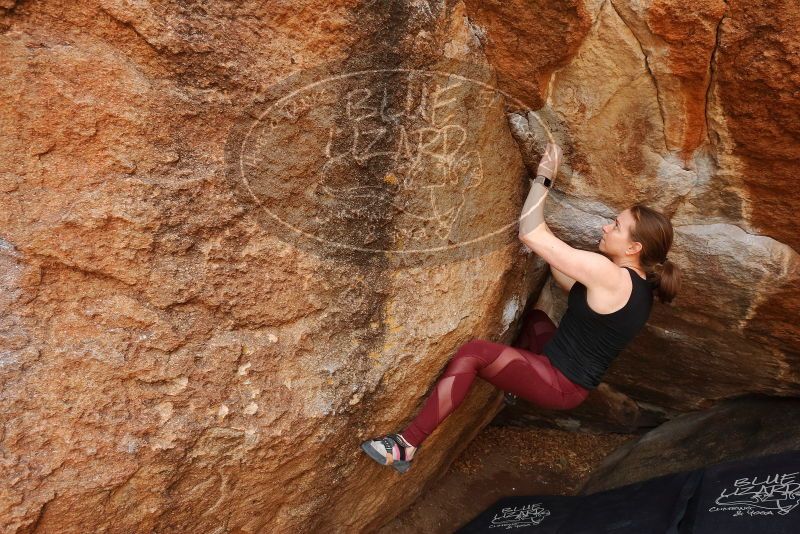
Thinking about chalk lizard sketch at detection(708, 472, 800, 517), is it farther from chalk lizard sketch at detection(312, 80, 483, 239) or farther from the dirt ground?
chalk lizard sketch at detection(312, 80, 483, 239)

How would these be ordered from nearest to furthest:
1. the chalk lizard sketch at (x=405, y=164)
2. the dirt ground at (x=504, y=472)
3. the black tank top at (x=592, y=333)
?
the chalk lizard sketch at (x=405, y=164), the black tank top at (x=592, y=333), the dirt ground at (x=504, y=472)

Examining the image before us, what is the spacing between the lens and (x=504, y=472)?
3.46 meters

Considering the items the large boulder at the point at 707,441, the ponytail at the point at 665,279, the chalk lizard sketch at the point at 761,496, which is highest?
the ponytail at the point at 665,279

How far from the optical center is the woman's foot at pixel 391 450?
2.33m

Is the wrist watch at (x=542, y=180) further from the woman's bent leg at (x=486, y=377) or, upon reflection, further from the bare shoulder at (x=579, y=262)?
the woman's bent leg at (x=486, y=377)

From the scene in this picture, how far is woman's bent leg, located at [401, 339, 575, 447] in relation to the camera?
2.34 meters

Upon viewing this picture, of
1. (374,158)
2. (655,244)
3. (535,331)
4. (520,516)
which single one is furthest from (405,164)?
(520,516)

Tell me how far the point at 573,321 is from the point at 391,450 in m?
0.80

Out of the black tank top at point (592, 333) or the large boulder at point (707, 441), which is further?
the large boulder at point (707, 441)

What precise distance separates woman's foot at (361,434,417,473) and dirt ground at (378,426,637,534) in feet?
2.34

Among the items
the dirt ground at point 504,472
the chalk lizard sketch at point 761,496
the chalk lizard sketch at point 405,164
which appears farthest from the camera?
the dirt ground at point 504,472

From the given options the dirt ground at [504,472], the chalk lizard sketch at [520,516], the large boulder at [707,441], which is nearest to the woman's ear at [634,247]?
the large boulder at [707,441]

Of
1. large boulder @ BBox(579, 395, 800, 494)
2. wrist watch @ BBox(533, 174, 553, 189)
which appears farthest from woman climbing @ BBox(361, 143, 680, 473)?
large boulder @ BBox(579, 395, 800, 494)

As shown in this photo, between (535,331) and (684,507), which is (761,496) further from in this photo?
(535,331)
